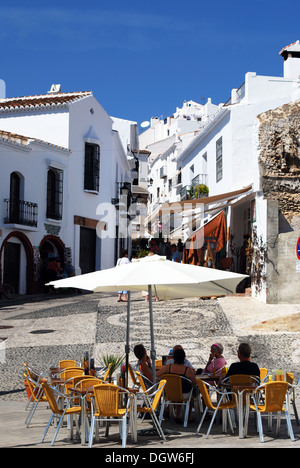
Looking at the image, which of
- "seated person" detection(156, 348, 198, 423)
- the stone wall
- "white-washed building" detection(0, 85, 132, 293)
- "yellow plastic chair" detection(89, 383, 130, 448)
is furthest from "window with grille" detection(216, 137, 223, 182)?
"yellow plastic chair" detection(89, 383, 130, 448)

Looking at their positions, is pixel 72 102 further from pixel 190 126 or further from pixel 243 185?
pixel 190 126

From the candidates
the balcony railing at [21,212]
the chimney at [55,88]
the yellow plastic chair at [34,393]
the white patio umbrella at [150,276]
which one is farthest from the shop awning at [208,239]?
the chimney at [55,88]

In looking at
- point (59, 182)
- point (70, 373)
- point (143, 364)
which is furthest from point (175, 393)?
point (59, 182)

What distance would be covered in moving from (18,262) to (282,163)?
12.3 metres

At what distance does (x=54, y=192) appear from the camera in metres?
29.8

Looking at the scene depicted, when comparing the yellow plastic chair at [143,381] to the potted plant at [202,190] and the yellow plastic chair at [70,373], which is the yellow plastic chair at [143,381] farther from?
the potted plant at [202,190]

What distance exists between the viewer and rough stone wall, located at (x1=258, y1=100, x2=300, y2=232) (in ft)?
65.7

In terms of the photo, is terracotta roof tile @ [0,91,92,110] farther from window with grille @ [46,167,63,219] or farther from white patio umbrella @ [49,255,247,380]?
white patio umbrella @ [49,255,247,380]

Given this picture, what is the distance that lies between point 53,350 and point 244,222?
39.5ft

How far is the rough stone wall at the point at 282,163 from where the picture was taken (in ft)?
65.7

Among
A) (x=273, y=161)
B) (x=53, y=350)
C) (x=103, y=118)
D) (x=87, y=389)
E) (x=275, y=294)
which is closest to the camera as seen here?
(x=87, y=389)

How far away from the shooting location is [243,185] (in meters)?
25.1

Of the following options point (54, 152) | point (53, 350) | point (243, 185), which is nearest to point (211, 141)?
point (243, 185)

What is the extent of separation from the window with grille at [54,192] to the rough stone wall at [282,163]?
11922mm
